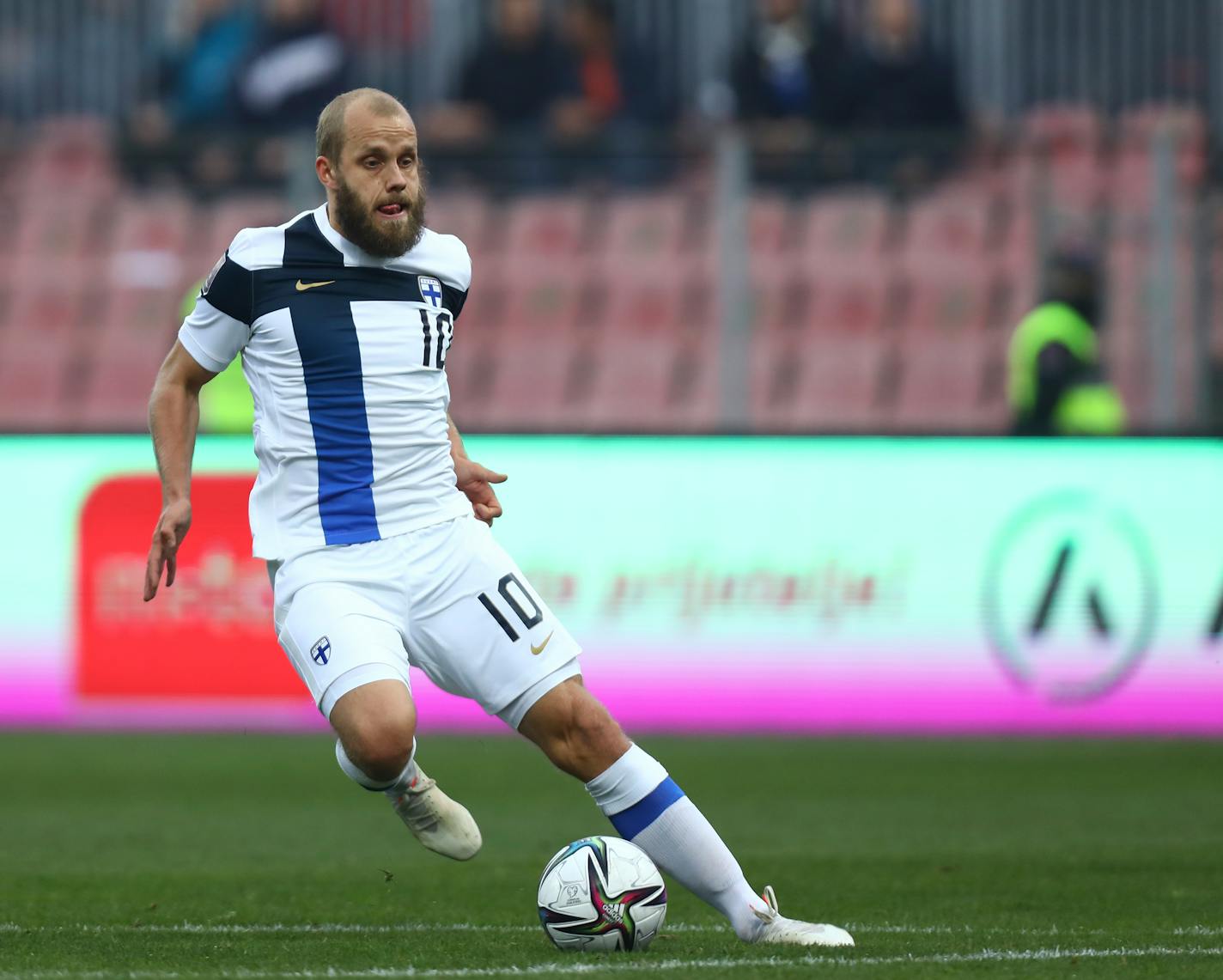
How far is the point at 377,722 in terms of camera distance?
5258mm

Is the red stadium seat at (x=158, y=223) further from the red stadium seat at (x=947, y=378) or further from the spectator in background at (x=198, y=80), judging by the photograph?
the red stadium seat at (x=947, y=378)

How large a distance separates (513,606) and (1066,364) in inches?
302

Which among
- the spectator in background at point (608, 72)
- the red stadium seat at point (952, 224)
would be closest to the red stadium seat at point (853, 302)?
the red stadium seat at point (952, 224)

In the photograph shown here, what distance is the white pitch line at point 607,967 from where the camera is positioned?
4953mm

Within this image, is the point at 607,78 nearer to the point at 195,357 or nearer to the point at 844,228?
the point at 844,228

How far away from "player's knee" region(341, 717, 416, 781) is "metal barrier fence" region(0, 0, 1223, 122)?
428 inches

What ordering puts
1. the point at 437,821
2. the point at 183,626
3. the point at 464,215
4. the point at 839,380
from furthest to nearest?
the point at 839,380, the point at 464,215, the point at 183,626, the point at 437,821

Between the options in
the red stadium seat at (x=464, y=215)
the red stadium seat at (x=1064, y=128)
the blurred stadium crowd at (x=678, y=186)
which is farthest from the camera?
the red stadium seat at (x=1064, y=128)

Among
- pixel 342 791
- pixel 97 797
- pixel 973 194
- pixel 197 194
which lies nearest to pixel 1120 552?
pixel 973 194

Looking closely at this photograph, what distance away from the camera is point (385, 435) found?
558 centimetres

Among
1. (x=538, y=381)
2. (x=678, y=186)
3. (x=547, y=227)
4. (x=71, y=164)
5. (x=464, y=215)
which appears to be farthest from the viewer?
(x=71, y=164)

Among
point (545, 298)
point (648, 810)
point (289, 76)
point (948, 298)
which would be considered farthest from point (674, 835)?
point (289, 76)

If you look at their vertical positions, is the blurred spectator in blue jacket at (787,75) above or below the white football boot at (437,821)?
above

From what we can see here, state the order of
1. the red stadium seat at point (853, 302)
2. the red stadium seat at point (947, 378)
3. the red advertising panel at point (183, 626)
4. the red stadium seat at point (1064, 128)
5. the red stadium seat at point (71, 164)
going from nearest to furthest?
the red advertising panel at point (183, 626) → the red stadium seat at point (1064, 128) → the red stadium seat at point (947, 378) → the red stadium seat at point (853, 302) → the red stadium seat at point (71, 164)
